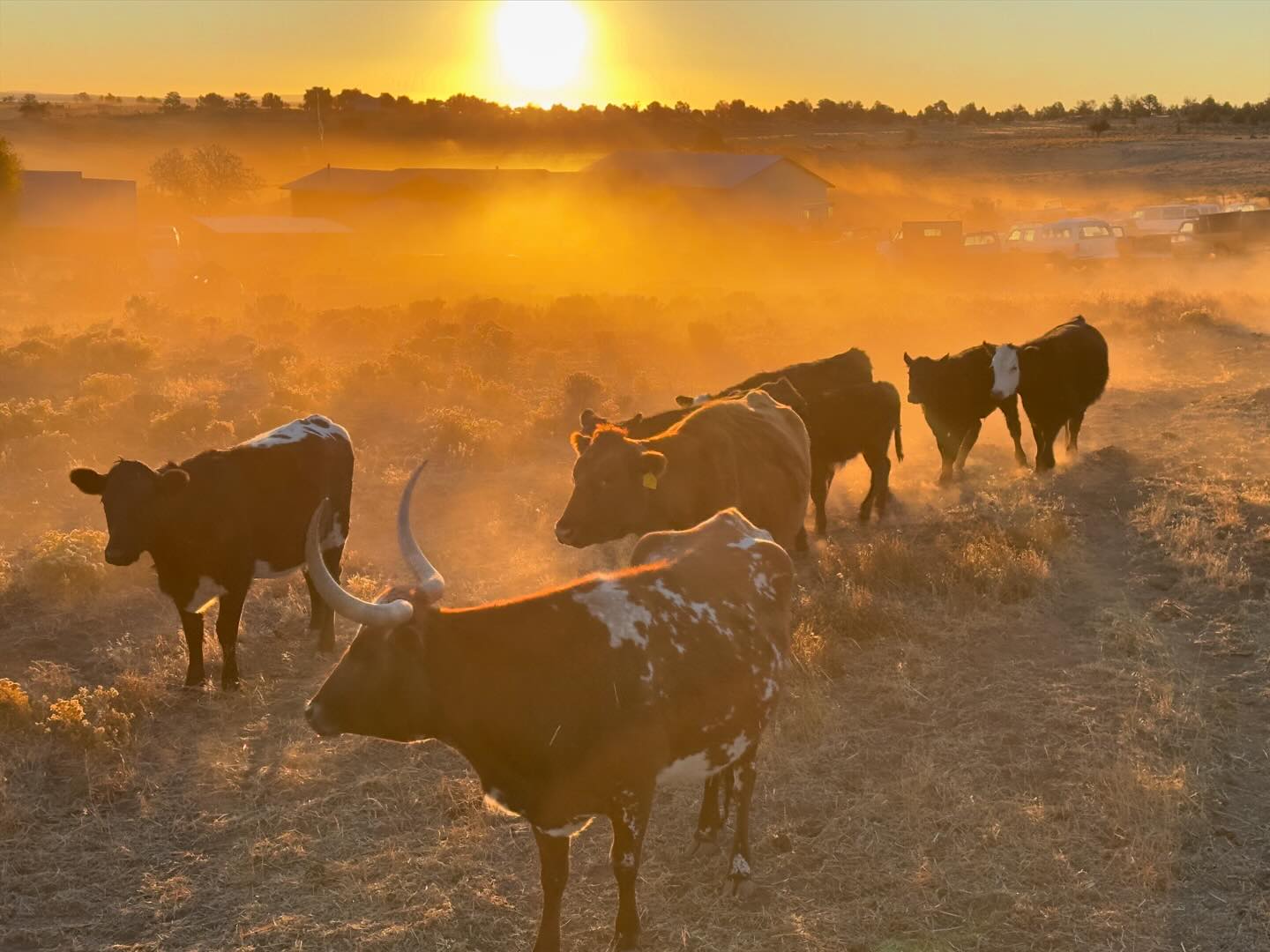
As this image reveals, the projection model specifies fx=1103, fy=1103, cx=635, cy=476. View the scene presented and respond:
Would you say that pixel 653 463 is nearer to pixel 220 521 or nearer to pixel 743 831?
pixel 743 831

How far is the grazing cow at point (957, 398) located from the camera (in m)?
14.4

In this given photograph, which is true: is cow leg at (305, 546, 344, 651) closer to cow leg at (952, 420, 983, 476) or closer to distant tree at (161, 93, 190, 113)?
cow leg at (952, 420, 983, 476)

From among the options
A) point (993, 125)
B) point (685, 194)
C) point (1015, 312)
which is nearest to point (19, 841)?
point (1015, 312)

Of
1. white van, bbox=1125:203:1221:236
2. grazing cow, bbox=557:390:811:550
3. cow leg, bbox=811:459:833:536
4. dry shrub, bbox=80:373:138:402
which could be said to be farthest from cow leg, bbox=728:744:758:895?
white van, bbox=1125:203:1221:236

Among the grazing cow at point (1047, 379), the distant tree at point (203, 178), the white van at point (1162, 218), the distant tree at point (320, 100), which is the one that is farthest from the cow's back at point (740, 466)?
the distant tree at point (320, 100)

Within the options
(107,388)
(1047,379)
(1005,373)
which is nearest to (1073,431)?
(1047,379)

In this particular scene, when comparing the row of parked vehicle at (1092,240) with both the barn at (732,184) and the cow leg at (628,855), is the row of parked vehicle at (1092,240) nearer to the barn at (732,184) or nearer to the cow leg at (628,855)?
the barn at (732,184)

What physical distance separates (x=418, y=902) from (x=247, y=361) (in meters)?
19.4

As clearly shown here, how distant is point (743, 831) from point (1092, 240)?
3831 centimetres

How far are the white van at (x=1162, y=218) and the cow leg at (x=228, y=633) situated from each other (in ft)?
144

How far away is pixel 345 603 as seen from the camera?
4559mm

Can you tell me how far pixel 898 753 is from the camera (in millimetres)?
7172

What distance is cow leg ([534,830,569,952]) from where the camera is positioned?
17.0 ft

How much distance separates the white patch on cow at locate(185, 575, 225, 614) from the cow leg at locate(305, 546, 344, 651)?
757 mm
